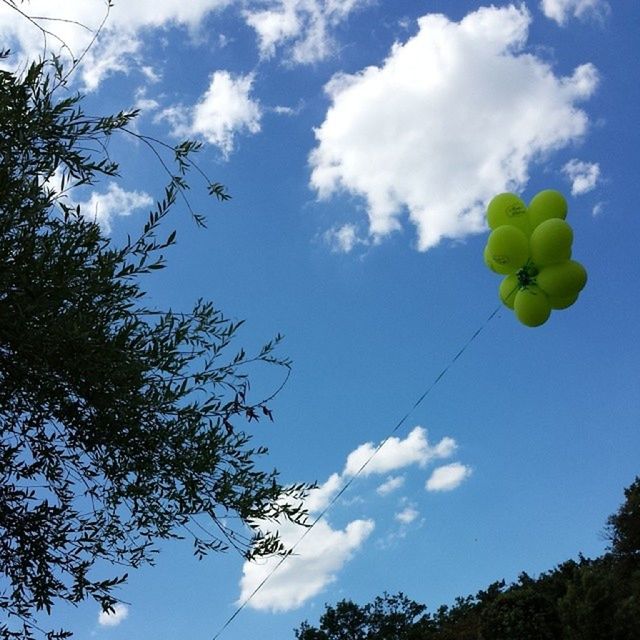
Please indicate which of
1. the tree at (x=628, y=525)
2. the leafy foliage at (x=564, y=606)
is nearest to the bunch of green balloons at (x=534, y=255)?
the leafy foliage at (x=564, y=606)

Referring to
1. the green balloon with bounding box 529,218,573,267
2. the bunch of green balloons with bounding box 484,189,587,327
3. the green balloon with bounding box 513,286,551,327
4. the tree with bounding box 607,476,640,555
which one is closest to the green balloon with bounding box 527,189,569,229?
the bunch of green balloons with bounding box 484,189,587,327

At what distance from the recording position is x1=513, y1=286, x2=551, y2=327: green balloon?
805 centimetres

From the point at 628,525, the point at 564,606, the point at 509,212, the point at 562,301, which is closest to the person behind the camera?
the point at 562,301

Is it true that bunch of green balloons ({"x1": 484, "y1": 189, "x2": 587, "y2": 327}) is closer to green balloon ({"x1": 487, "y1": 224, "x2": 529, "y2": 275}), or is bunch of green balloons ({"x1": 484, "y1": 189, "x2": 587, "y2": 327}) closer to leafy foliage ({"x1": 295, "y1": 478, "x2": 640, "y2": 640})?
green balloon ({"x1": 487, "y1": 224, "x2": 529, "y2": 275})

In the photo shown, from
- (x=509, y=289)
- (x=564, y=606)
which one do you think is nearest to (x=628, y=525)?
(x=564, y=606)

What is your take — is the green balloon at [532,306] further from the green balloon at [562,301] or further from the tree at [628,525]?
the tree at [628,525]

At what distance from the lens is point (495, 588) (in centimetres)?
2150

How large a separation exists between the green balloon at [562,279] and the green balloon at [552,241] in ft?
0.29

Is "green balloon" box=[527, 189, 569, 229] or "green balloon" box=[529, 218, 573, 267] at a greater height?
"green balloon" box=[527, 189, 569, 229]

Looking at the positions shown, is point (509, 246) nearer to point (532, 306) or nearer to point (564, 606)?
point (532, 306)

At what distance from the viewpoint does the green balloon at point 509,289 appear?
839 centimetres

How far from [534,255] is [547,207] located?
667mm

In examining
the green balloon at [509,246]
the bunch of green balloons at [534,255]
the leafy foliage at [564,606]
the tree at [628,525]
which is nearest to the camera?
the bunch of green balloons at [534,255]

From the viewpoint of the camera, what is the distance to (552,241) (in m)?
7.78
